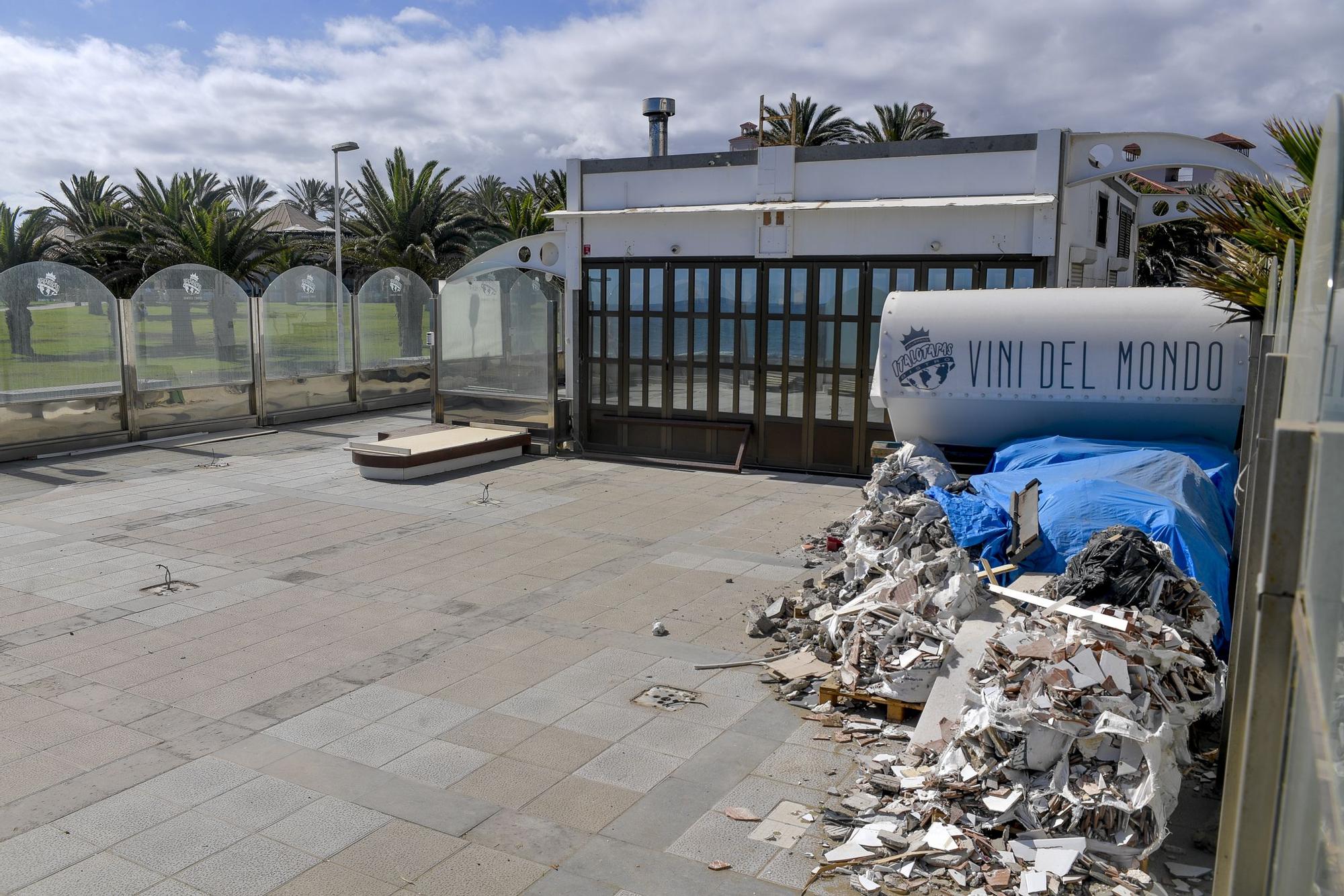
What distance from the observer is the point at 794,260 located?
1428cm

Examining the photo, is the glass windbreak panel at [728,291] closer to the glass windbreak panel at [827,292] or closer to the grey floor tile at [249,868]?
the glass windbreak panel at [827,292]

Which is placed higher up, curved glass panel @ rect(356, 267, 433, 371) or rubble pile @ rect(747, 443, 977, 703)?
curved glass panel @ rect(356, 267, 433, 371)

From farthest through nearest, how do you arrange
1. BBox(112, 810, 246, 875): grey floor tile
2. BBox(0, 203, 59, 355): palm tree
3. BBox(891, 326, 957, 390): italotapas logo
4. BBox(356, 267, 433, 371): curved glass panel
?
BBox(0, 203, 59, 355): palm tree → BBox(356, 267, 433, 371): curved glass panel → BBox(891, 326, 957, 390): italotapas logo → BBox(112, 810, 246, 875): grey floor tile

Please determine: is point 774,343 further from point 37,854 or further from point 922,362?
point 37,854

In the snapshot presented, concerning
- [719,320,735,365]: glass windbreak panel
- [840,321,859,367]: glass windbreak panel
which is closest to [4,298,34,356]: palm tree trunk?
[719,320,735,365]: glass windbreak panel

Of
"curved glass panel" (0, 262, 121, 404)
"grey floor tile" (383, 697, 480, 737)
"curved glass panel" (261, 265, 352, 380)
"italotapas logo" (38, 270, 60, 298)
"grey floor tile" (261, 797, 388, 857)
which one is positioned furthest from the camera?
"curved glass panel" (261, 265, 352, 380)

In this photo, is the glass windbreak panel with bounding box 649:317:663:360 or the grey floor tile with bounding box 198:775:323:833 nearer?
the grey floor tile with bounding box 198:775:323:833

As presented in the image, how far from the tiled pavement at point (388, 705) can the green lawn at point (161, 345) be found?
11.0ft

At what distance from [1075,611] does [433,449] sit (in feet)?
33.9

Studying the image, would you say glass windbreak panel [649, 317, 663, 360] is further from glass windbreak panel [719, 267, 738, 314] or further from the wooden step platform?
the wooden step platform

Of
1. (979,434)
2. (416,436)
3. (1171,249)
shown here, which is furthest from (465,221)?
(979,434)

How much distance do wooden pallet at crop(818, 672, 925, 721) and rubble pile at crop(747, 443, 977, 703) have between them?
28 mm

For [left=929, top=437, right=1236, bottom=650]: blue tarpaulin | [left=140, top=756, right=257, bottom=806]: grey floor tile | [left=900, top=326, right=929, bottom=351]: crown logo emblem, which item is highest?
[left=900, top=326, right=929, bottom=351]: crown logo emblem

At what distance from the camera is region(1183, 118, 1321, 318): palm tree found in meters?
6.27
